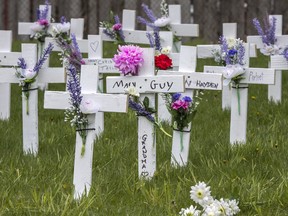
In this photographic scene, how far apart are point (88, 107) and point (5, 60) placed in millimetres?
1736

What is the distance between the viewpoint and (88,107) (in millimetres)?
3469

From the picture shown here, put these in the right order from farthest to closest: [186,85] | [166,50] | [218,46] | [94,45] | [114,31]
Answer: [114,31] → [218,46] → [94,45] → [166,50] → [186,85]

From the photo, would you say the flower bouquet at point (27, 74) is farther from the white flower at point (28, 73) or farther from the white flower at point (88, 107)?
the white flower at point (88, 107)

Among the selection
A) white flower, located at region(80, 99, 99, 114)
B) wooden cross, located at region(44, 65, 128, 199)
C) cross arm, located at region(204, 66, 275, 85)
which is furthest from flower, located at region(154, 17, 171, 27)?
white flower, located at region(80, 99, 99, 114)

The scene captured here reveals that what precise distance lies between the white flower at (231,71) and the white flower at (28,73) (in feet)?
3.70

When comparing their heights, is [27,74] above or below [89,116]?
above

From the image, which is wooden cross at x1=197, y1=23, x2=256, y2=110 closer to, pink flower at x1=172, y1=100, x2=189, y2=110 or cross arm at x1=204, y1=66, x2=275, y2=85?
cross arm at x1=204, y1=66, x2=275, y2=85

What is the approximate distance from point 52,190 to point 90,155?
307 mm

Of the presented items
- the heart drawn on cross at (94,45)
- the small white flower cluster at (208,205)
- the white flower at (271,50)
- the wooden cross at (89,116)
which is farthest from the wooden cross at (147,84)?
the white flower at (271,50)

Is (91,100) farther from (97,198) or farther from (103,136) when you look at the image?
(103,136)

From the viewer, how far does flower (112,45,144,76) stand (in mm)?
3662

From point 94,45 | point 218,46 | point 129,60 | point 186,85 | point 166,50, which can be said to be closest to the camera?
point 129,60

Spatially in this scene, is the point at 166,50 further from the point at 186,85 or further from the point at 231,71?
the point at 186,85

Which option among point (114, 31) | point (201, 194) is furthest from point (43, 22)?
point (201, 194)
